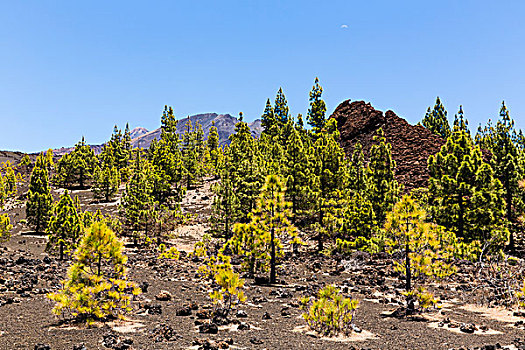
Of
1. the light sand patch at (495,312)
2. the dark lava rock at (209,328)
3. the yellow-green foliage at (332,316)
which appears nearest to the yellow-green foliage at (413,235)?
the light sand patch at (495,312)

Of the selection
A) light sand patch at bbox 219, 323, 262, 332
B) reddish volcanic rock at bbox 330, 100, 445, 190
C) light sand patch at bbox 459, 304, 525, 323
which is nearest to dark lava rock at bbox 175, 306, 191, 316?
light sand patch at bbox 219, 323, 262, 332

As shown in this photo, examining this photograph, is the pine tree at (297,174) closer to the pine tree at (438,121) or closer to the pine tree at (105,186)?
the pine tree at (105,186)

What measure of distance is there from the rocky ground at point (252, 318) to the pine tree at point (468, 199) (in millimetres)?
4517

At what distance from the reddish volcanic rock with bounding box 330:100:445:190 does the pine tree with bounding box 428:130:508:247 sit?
17153 millimetres

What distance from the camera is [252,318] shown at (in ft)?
44.5

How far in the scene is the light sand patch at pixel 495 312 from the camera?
13970 millimetres

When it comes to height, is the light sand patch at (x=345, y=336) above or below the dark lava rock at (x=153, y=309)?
below

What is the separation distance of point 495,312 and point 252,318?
10.9 m

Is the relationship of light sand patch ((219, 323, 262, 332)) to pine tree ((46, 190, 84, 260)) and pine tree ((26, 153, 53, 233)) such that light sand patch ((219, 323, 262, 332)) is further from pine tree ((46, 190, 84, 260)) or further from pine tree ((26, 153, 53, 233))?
pine tree ((26, 153, 53, 233))

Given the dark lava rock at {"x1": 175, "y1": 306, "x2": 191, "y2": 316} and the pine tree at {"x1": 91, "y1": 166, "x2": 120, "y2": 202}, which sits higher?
the pine tree at {"x1": 91, "y1": 166, "x2": 120, "y2": 202}

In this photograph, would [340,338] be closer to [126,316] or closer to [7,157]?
[126,316]

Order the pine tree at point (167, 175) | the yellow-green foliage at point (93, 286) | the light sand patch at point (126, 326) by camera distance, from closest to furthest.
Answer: the yellow-green foliage at point (93, 286)
the light sand patch at point (126, 326)
the pine tree at point (167, 175)

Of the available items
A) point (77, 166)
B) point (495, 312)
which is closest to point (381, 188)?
point (495, 312)

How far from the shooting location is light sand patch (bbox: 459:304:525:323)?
13970mm
